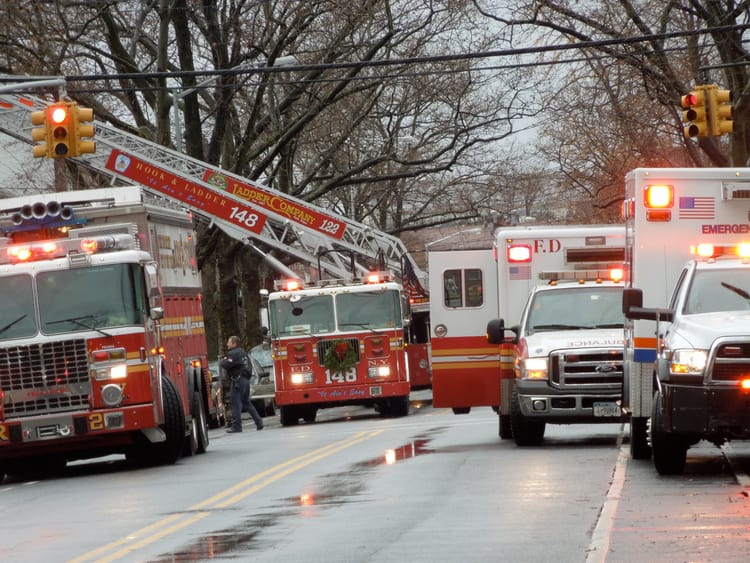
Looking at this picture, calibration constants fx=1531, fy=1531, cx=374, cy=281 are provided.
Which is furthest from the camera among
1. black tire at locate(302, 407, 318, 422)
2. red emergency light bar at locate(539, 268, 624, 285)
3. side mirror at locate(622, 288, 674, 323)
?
black tire at locate(302, 407, 318, 422)

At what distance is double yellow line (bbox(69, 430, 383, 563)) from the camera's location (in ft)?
34.7

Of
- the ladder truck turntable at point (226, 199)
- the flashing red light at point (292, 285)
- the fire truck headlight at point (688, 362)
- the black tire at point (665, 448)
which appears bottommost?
the black tire at point (665, 448)

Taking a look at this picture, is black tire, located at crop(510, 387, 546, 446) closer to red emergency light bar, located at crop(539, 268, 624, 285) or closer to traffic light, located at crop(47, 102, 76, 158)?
red emergency light bar, located at crop(539, 268, 624, 285)

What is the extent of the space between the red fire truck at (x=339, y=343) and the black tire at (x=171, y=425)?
1065 centimetres

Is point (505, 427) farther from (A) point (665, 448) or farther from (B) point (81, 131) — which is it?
(B) point (81, 131)

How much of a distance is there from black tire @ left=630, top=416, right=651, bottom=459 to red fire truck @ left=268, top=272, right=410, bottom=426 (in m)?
14.3

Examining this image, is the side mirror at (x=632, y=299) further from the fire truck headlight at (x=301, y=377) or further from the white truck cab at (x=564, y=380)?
the fire truck headlight at (x=301, y=377)

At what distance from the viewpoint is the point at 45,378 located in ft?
58.9

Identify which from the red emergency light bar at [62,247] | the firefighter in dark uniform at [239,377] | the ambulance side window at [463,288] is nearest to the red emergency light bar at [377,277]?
the firefighter in dark uniform at [239,377]

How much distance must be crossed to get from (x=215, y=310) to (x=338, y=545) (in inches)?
1340

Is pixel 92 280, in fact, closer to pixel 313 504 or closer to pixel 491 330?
pixel 491 330

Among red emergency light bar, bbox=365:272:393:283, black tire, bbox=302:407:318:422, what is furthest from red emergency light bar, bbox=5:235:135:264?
black tire, bbox=302:407:318:422

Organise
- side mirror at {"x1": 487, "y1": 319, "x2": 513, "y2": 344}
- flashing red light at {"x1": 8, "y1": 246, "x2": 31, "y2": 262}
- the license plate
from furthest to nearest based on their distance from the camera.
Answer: flashing red light at {"x1": 8, "y1": 246, "x2": 31, "y2": 262} → side mirror at {"x1": 487, "y1": 319, "x2": 513, "y2": 344} → the license plate

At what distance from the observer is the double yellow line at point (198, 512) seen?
416 inches
